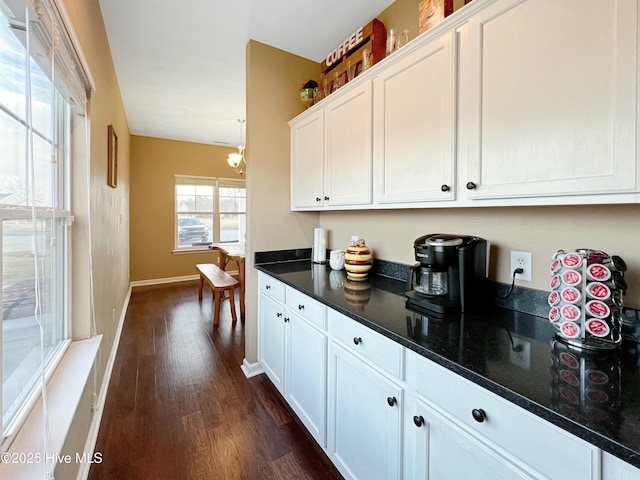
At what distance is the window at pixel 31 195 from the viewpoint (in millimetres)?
831

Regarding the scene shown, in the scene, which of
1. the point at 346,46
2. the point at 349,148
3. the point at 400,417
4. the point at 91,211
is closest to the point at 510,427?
the point at 400,417

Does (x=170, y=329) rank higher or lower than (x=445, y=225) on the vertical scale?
lower

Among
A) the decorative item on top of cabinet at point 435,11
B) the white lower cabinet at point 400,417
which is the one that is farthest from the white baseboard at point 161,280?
the decorative item on top of cabinet at point 435,11

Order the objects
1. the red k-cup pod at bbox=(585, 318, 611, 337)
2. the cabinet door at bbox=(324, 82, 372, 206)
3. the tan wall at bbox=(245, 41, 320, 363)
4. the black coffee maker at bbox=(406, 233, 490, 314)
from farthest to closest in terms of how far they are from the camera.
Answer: the tan wall at bbox=(245, 41, 320, 363), the cabinet door at bbox=(324, 82, 372, 206), the black coffee maker at bbox=(406, 233, 490, 314), the red k-cup pod at bbox=(585, 318, 611, 337)

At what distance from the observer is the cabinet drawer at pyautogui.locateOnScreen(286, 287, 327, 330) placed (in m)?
1.44

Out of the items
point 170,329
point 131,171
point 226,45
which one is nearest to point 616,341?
point 226,45

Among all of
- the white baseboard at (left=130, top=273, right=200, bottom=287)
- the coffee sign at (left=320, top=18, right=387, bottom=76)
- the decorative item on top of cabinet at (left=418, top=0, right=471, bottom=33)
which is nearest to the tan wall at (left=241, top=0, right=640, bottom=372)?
the coffee sign at (left=320, top=18, right=387, bottom=76)

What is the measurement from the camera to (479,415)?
0.72m

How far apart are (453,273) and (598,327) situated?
1.46 ft

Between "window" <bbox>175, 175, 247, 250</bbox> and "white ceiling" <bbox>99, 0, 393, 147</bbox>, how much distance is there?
2108 mm

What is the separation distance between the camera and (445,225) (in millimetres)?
1490

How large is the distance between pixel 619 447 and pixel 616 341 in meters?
0.49

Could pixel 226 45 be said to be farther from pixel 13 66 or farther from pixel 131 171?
pixel 131 171

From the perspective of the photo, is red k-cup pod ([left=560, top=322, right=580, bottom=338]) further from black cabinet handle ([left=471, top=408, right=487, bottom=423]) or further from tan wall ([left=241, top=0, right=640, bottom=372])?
black cabinet handle ([left=471, top=408, right=487, bottom=423])
